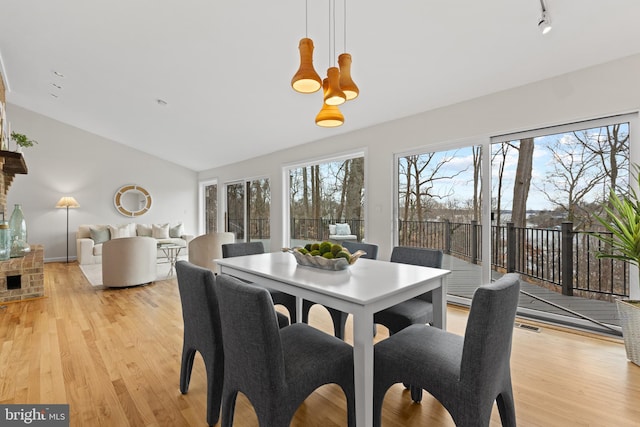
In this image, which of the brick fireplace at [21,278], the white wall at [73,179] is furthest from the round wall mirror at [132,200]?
the brick fireplace at [21,278]

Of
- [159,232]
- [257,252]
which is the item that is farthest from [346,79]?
[159,232]

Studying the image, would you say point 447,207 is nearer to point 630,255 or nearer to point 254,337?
point 630,255

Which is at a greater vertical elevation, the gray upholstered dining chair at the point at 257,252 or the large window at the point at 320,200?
the large window at the point at 320,200

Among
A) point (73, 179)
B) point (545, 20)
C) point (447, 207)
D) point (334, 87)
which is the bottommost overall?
point (447, 207)

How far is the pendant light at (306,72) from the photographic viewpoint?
1.65m

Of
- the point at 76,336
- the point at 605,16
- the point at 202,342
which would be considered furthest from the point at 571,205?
the point at 76,336

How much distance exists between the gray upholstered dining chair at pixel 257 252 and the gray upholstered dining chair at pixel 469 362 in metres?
1.10

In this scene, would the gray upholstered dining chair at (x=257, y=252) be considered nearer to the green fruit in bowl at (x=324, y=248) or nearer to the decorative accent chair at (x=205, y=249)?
the green fruit in bowl at (x=324, y=248)

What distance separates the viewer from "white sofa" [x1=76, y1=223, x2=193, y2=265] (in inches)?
243

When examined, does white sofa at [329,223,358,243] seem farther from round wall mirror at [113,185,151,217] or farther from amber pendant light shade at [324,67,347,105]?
round wall mirror at [113,185,151,217]

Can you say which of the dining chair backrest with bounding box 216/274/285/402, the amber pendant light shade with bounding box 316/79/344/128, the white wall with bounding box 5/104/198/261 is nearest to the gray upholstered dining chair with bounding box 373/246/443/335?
the dining chair backrest with bounding box 216/274/285/402

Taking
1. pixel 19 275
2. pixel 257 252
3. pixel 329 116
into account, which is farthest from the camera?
pixel 19 275

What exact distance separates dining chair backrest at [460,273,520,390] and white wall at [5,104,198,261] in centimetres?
839

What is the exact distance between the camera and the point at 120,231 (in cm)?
678
